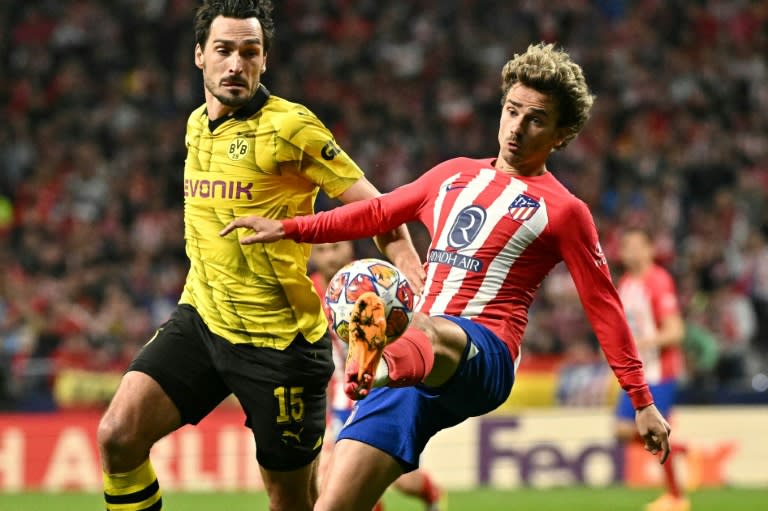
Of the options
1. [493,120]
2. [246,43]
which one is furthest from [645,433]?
[493,120]

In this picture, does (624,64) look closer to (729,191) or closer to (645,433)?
(729,191)

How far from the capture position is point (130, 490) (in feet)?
17.3

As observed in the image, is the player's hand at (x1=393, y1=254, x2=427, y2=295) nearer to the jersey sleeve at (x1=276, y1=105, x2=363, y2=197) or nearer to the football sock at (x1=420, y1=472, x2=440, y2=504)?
the jersey sleeve at (x1=276, y1=105, x2=363, y2=197)

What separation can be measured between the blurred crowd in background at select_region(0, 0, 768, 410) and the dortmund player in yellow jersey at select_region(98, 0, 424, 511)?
789 centimetres

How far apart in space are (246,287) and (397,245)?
666mm

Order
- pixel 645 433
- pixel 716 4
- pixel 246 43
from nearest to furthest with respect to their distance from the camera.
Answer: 1. pixel 645 433
2. pixel 246 43
3. pixel 716 4

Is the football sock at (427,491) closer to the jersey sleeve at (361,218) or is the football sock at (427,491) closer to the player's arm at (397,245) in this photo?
the player's arm at (397,245)

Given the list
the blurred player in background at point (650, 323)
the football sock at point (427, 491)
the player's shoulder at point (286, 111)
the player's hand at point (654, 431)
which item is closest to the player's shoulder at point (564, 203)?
the player's hand at point (654, 431)

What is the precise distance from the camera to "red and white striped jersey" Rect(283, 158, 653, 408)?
4945mm

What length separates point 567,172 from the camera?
17141 millimetres

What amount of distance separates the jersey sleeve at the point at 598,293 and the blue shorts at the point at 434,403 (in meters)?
0.38

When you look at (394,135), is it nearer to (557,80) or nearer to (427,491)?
(427,491)

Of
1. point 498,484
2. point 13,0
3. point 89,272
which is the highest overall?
point 13,0

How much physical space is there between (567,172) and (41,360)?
295 inches
